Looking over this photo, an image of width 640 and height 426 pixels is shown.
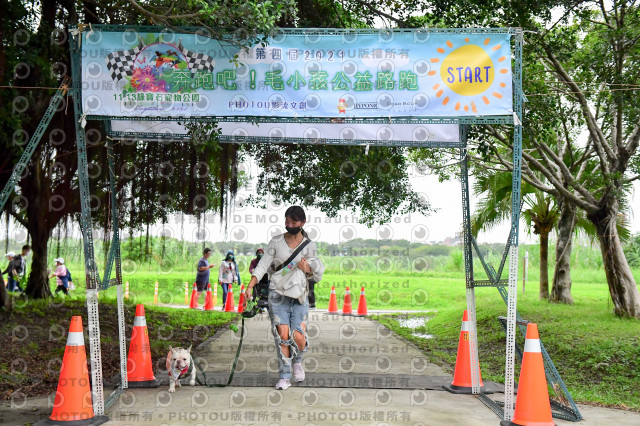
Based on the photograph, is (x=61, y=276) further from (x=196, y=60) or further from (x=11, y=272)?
(x=196, y=60)

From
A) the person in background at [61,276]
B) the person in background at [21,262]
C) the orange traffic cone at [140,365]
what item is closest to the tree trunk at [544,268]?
the orange traffic cone at [140,365]

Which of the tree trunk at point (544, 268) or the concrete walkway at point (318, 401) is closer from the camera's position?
the concrete walkway at point (318, 401)

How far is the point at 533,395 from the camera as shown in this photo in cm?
555

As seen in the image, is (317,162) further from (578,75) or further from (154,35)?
(154,35)

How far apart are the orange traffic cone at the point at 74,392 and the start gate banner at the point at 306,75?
209 centimetres

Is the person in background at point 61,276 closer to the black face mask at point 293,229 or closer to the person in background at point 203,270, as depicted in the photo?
the person in background at point 203,270

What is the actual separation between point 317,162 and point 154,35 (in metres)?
6.68

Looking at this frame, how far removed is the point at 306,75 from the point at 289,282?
2.15 meters

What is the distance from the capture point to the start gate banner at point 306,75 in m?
6.01

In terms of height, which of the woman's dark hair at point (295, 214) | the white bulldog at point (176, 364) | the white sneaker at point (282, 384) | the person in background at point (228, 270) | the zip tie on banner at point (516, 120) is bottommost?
the white sneaker at point (282, 384)

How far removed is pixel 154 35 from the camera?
6043 mm

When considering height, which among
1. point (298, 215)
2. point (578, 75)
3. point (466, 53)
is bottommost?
point (298, 215)

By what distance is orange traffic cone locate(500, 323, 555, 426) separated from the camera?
5.52 meters

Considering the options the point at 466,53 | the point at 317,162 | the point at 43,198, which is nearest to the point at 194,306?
the point at 43,198
